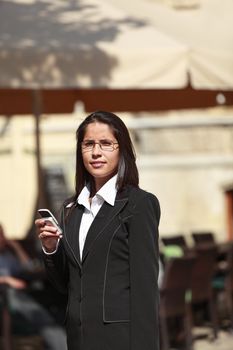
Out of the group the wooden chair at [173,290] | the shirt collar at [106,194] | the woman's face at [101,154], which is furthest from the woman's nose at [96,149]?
the wooden chair at [173,290]

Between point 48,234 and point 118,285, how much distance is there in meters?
0.31

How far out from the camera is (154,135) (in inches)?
900

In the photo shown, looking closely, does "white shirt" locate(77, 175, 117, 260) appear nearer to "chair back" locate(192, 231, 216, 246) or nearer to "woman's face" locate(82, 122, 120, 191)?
"woman's face" locate(82, 122, 120, 191)

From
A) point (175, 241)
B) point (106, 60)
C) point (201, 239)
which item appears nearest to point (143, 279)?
point (106, 60)

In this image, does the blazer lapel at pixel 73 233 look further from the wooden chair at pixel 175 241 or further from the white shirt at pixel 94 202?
the wooden chair at pixel 175 241

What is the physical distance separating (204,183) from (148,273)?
19.5 m

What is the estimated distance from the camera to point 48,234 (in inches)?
154

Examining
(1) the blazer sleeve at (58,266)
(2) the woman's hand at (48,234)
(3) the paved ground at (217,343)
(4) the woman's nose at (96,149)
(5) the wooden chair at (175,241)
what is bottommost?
(3) the paved ground at (217,343)

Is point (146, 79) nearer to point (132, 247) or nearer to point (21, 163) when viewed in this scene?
point (132, 247)

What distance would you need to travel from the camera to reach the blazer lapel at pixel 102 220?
152 inches

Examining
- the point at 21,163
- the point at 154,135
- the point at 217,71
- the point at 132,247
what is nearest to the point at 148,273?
the point at 132,247

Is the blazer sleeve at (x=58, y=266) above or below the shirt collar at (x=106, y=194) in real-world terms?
below

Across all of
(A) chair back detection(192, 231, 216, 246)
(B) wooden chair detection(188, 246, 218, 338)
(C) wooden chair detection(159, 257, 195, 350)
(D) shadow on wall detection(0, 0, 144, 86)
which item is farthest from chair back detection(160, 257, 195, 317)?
(A) chair back detection(192, 231, 216, 246)

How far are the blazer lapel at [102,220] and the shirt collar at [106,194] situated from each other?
0.06 feet
